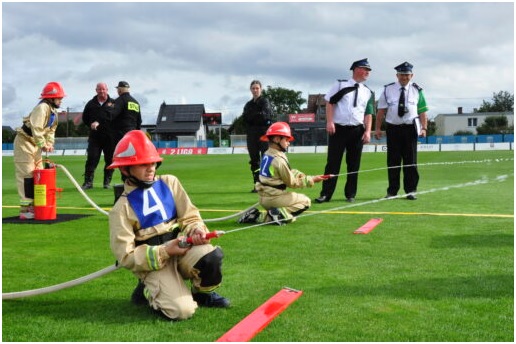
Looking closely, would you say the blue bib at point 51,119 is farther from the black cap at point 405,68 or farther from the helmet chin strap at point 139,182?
the black cap at point 405,68

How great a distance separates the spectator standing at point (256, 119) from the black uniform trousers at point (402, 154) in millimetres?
2568

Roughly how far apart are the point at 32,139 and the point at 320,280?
16.9 feet

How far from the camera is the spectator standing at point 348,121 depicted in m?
9.68

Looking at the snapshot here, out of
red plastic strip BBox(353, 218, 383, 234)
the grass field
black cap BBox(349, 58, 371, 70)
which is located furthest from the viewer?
black cap BBox(349, 58, 371, 70)

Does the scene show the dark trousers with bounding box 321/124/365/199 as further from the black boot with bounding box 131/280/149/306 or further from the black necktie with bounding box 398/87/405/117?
the black boot with bounding box 131/280/149/306

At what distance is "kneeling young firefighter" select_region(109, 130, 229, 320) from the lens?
3.84 metres

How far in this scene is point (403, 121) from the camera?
9930 millimetres

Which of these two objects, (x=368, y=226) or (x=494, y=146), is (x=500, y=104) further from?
(x=368, y=226)

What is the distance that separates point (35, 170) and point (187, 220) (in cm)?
447

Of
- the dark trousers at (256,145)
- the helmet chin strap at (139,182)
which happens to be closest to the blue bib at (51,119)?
the helmet chin strap at (139,182)

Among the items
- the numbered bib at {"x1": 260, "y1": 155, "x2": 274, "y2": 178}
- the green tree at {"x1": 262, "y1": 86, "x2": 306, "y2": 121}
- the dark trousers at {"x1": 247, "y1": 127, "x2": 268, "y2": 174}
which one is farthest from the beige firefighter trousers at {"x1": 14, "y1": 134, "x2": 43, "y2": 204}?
the green tree at {"x1": 262, "y1": 86, "x2": 306, "y2": 121}

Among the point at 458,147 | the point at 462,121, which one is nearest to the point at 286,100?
the point at 462,121

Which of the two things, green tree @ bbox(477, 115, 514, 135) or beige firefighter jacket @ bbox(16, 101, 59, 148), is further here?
green tree @ bbox(477, 115, 514, 135)

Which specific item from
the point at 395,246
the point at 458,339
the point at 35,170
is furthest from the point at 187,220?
the point at 35,170
